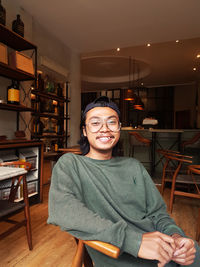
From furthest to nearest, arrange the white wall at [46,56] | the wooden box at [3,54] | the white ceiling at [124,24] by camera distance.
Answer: the white ceiling at [124,24], the white wall at [46,56], the wooden box at [3,54]

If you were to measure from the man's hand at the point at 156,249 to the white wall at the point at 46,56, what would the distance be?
2.61 meters

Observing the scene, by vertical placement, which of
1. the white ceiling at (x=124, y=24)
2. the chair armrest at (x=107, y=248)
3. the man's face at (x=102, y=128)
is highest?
the white ceiling at (x=124, y=24)

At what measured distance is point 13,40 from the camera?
2594 millimetres

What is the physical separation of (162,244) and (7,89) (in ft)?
8.79

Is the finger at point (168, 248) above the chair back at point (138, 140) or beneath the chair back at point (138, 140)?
beneath

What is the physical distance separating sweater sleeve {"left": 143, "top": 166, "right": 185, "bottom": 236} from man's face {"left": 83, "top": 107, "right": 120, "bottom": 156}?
258 mm

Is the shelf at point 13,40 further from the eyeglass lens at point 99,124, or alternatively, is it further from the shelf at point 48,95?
the eyeglass lens at point 99,124

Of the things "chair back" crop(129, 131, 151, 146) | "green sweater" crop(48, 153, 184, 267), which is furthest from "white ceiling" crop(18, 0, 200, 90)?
"green sweater" crop(48, 153, 184, 267)

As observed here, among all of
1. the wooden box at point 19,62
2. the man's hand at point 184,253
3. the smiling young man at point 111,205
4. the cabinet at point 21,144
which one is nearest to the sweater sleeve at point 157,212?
the smiling young man at point 111,205

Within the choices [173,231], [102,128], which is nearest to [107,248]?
[173,231]

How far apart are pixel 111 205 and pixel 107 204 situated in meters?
0.03

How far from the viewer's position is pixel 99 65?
7.05 metres

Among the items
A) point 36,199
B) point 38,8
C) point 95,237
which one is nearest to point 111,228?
point 95,237

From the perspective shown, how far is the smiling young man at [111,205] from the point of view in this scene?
0.65 meters
